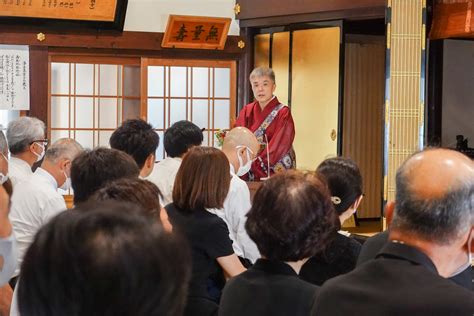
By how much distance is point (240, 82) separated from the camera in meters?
7.73

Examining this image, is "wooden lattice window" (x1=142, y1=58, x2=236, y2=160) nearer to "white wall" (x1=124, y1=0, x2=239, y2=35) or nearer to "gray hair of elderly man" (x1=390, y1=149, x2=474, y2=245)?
"white wall" (x1=124, y1=0, x2=239, y2=35)

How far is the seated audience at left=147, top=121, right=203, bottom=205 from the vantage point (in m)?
4.13

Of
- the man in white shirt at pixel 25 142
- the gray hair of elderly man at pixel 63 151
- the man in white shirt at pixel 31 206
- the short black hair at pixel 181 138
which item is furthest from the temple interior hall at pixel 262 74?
the man in white shirt at pixel 31 206

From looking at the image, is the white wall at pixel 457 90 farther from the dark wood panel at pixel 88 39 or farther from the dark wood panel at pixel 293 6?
the dark wood panel at pixel 88 39

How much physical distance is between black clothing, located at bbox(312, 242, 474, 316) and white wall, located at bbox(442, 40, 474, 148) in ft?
20.7

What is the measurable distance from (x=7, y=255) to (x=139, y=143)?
1829 mm

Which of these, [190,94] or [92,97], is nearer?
[92,97]

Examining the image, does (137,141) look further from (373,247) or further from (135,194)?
(373,247)

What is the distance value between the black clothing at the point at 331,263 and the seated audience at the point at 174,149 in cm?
170

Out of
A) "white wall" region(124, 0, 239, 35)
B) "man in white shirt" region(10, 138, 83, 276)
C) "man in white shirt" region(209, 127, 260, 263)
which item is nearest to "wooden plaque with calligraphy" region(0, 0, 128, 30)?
"white wall" region(124, 0, 239, 35)

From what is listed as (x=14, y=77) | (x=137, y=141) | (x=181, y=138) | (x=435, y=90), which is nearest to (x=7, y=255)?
(x=137, y=141)

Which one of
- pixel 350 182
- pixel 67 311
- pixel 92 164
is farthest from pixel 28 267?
pixel 350 182

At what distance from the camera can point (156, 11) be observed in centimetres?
735

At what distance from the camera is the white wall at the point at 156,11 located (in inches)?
287
